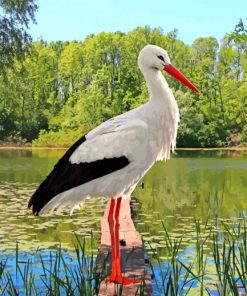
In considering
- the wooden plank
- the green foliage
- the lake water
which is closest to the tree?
the lake water

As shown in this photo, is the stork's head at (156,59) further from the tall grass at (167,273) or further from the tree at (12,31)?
the tree at (12,31)

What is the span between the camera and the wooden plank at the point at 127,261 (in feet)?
16.1

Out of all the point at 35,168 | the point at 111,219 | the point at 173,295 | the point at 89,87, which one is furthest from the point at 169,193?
the point at 89,87

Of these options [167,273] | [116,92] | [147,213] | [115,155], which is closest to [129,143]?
[115,155]

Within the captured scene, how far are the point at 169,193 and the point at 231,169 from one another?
12366 millimetres

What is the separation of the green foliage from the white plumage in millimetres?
51070

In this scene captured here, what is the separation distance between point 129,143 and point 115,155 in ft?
0.49

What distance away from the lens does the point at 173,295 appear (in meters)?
3.67

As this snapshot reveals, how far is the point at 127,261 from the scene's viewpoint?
6547 millimetres

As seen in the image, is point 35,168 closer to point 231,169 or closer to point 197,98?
point 231,169

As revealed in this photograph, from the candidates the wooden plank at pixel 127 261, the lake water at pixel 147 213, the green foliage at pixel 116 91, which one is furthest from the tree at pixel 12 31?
the green foliage at pixel 116 91

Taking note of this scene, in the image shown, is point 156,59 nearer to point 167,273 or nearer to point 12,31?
point 167,273

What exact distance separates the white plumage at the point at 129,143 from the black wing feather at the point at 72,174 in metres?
0.03

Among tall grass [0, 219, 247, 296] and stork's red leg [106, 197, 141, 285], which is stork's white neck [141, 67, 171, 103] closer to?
stork's red leg [106, 197, 141, 285]
